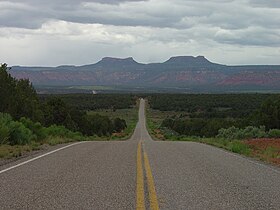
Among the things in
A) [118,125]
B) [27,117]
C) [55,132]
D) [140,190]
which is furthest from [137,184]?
[118,125]

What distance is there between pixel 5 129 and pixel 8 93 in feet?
42.3

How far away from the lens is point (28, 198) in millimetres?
9328

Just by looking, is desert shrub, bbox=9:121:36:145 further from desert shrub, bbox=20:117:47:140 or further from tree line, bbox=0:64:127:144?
desert shrub, bbox=20:117:47:140

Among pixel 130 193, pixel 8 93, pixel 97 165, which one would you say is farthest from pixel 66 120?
pixel 130 193

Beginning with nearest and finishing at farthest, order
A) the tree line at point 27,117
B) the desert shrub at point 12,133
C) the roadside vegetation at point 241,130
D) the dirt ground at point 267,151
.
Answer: the dirt ground at point 267,151 < the desert shrub at point 12,133 < the tree line at point 27,117 < the roadside vegetation at point 241,130

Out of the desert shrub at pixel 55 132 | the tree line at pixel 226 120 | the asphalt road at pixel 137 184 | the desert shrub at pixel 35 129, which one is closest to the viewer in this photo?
the asphalt road at pixel 137 184

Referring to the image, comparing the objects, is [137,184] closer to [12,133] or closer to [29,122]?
[12,133]

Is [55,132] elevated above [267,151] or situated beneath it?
situated beneath

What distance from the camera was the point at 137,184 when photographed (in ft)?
36.6

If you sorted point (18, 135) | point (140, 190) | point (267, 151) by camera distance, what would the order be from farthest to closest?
point (18, 135), point (267, 151), point (140, 190)

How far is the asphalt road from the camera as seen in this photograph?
908 centimetres

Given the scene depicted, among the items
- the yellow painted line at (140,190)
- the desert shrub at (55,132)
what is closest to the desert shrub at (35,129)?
the desert shrub at (55,132)

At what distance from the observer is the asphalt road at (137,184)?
908 centimetres

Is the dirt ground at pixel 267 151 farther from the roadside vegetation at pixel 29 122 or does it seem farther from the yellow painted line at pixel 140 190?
the roadside vegetation at pixel 29 122
